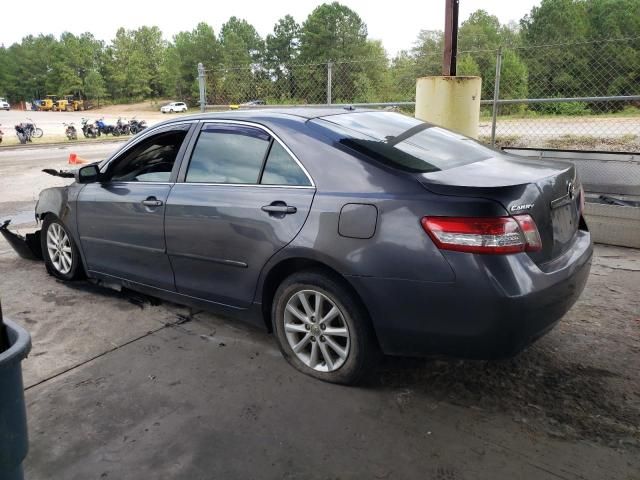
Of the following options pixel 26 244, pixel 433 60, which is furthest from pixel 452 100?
pixel 433 60

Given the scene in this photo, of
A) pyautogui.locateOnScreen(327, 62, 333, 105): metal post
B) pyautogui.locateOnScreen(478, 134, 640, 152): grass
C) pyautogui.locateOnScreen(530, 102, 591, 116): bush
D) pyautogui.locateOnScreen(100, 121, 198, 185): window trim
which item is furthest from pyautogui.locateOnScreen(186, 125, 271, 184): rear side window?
pyautogui.locateOnScreen(478, 134, 640, 152): grass

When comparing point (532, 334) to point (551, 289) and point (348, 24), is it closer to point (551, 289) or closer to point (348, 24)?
point (551, 289)

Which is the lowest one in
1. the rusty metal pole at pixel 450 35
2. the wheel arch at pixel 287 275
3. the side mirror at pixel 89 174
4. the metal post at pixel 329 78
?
the wheel arch at pixel 287 275

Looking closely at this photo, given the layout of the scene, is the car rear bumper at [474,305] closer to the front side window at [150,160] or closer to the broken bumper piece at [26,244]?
the front side window at [150,160]

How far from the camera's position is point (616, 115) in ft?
29.1

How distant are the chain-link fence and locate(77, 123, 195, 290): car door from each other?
467cm

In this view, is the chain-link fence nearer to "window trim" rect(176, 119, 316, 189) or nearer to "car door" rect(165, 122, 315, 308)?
"window trim" rect(176, 119, 316, 189)

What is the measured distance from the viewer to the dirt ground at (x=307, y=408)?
8.16 ft

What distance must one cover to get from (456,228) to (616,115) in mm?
7829

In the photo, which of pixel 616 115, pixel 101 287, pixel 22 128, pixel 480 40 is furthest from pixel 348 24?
pixel 101 287

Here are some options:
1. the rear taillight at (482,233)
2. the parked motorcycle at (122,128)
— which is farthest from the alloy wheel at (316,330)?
the parked motorcycle at (122,128)

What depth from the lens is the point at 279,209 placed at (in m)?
3.16

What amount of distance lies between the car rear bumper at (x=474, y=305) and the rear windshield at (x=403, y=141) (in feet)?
2.09

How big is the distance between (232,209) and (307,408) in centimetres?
128
